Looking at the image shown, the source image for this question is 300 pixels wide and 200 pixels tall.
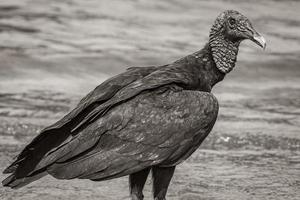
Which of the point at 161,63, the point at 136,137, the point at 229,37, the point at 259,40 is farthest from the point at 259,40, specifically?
the point at 161,63

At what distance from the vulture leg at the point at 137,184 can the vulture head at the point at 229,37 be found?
2.60ft

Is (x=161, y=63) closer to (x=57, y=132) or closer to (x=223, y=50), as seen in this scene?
(x=223, y=50)

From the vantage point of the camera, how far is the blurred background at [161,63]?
6.07 metres

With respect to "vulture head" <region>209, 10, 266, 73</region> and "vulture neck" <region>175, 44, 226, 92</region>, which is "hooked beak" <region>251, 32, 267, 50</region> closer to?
"vulture head" <region>209, 10, 266, 73</region>

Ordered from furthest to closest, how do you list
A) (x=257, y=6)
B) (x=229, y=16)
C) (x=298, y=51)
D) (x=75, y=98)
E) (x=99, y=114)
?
1. (x=257, y=6)
2. (x=298, y=51)
3. (x=75, y=98)
4. (x=229, y=16)
5. (x=99, y=114)

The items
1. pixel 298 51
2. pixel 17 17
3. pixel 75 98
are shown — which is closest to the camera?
pixel 75 98

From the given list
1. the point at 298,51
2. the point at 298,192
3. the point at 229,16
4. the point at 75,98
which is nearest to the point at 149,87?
the point at 229,16

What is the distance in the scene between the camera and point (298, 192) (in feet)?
19.4

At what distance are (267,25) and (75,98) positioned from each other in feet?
13.3

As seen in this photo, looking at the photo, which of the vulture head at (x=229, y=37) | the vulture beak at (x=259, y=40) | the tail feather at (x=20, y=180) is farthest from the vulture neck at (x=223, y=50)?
the tail feather at (x=20, y=180)

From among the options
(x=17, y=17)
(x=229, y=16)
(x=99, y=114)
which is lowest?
(x=17, y=17)

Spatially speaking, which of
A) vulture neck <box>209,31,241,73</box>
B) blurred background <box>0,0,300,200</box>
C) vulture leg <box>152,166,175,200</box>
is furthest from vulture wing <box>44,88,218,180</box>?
blurred background <box>0,0,300,200</box>

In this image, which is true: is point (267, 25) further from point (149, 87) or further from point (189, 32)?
point (149, 87)

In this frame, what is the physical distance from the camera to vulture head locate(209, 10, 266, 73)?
547 cm
